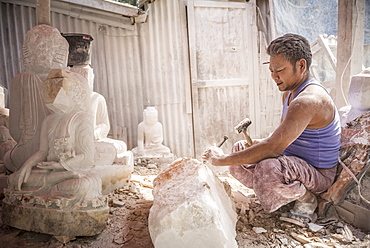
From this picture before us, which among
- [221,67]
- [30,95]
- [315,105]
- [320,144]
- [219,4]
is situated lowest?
[320,144]

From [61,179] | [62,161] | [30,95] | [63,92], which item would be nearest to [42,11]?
[30,95]

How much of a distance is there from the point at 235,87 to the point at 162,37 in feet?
6.17

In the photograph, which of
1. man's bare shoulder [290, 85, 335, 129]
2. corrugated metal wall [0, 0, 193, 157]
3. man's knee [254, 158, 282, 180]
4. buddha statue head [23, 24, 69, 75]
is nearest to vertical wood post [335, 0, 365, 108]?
man's bare shoulder [290, 85, 335, 129]

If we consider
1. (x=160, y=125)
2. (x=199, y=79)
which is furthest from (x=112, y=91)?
(x=199, y=79)

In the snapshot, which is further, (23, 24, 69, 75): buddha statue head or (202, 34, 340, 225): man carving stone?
(23, 24, 69, 75): buddha statue head

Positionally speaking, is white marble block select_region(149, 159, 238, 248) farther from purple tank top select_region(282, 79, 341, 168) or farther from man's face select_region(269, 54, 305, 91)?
man's face select_region(269, 54, 305, 91)

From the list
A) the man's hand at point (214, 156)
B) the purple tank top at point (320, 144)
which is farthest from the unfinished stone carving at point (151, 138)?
the purple tank top at point (320, 144)

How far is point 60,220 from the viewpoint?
2152mm

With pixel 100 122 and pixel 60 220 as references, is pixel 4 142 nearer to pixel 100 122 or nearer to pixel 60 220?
pixel 100 122

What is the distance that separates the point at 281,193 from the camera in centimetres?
221

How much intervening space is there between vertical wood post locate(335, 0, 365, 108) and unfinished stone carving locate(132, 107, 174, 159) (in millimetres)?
3119

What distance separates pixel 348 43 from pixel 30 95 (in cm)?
426

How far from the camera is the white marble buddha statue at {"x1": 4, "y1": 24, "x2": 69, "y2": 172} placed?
2.77 meters

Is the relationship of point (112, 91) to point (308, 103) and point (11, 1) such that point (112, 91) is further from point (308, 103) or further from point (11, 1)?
point (308, 103)
